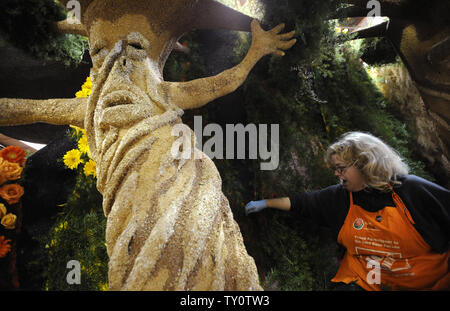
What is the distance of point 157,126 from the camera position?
966mm

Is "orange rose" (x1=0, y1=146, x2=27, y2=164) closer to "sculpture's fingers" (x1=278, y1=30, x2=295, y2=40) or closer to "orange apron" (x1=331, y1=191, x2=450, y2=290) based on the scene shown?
"sculpture's fingers" (x1=278, y1=30, x2=295, y2=40)

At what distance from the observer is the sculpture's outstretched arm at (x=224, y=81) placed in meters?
1.19

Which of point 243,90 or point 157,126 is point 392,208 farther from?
point 243,90

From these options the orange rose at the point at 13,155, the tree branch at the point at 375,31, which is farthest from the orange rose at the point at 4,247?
the tree branch at the point at 375,31

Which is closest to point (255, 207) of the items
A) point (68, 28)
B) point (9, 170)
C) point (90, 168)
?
point (90, 168)

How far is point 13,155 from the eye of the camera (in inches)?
Answer: 62.6

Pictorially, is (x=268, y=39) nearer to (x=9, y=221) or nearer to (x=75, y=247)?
(x=75, y=247)

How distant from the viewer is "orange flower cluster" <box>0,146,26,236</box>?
1415 millimetres

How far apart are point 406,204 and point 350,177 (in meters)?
0.31

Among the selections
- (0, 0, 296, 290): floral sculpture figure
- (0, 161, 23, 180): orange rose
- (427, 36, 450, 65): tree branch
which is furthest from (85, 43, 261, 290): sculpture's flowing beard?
(427, 36, 450, 65): tree branch

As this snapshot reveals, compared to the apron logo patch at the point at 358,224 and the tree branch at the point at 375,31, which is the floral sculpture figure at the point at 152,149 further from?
the tree branch at the point at 375,31

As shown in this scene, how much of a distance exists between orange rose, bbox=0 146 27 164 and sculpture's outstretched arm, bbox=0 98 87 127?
589mm

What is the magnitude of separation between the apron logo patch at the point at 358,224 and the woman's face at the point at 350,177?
18 cm
